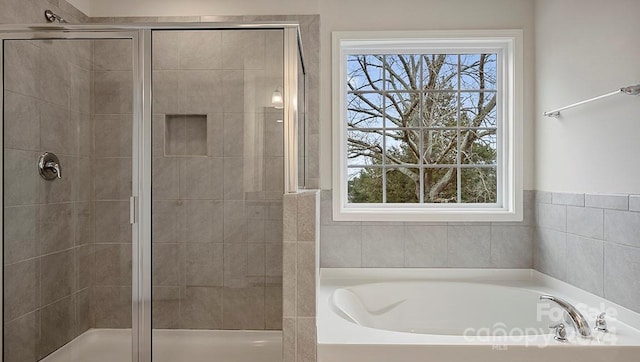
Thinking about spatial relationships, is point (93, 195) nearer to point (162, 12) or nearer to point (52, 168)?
point (52, 168)

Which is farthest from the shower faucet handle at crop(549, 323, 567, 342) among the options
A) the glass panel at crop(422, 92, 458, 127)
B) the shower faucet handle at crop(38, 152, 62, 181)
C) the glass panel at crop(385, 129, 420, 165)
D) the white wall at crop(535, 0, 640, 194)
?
the shower faucet handle at crop(38, 152, 62, 181)

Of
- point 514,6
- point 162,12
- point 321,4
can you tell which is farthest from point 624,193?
point 162,12

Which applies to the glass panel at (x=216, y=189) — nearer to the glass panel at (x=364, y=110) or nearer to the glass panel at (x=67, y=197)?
the glass panel at (x=67, y=197)

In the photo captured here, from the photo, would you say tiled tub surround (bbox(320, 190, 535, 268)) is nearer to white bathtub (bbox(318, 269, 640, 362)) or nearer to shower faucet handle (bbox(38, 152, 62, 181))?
white bathtub (bbox(318, 269, 640, 362))

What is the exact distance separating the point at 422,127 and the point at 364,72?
542 mm

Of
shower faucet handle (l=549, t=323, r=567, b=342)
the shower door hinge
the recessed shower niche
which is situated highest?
the recessed shower niche

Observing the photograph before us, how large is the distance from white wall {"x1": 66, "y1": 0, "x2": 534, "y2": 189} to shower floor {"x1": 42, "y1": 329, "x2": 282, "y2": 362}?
3.60ft

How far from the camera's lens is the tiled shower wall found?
1.96m

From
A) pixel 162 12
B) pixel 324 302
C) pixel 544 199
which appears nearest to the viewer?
pixel 324 302

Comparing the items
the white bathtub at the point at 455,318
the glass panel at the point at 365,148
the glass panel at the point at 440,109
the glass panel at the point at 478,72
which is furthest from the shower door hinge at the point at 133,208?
the glass panel at the point at 478,72

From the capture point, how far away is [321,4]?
2.74 m

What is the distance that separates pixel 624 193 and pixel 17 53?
2.82 metres

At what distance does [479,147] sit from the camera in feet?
9.57

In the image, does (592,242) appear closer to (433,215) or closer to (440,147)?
(433,215)
